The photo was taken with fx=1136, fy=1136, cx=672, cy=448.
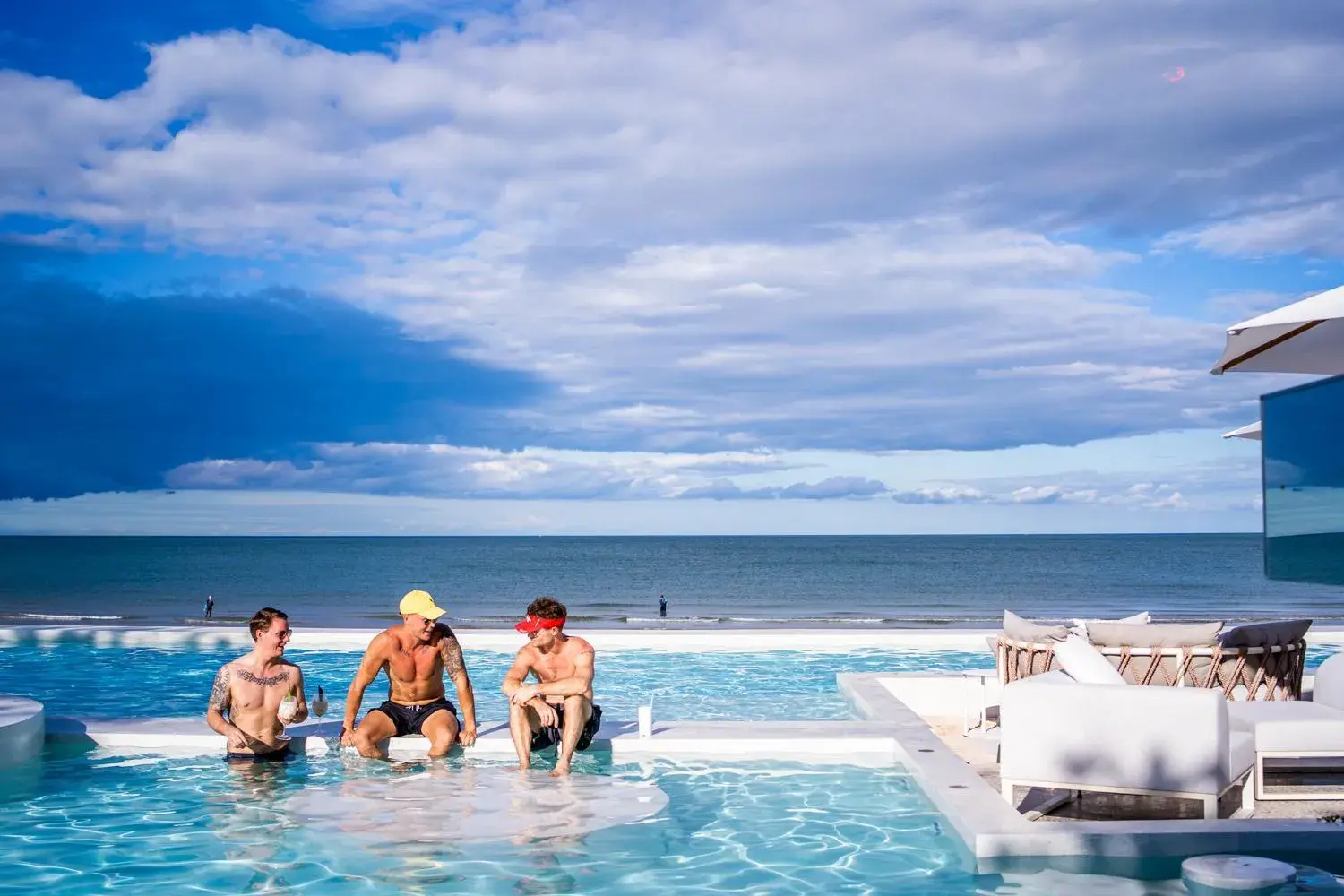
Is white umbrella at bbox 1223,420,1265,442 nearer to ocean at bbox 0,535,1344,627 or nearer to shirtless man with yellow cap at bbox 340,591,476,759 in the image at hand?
shirtless man with yellow cap at bbox 340,591,476,759

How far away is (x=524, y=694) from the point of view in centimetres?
750

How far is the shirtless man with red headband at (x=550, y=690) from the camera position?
296 inches

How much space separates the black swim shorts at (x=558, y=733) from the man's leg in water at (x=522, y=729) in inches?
4.2

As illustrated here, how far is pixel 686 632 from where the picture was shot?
16500 millimetres

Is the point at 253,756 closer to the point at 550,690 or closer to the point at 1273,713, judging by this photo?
the point at 550,690

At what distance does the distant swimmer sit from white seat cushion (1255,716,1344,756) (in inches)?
229

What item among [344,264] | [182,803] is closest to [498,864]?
[182,803]

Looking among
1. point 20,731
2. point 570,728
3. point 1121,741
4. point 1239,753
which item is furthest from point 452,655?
point 1239,753

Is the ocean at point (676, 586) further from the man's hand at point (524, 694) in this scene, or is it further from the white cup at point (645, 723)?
the man's hand at point (524, 694)

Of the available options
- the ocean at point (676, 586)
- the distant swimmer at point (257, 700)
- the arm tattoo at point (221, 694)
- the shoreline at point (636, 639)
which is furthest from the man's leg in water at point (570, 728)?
the ocean at point (676, 586)

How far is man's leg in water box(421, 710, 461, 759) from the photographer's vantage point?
786cm

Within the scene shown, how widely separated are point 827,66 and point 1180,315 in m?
15.8

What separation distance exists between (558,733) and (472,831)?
Result: 167 centimetres

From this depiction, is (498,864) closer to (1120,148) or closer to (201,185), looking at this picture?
(1120,148)
